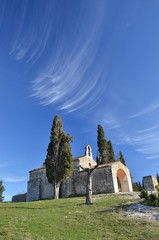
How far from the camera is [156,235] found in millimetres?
7344

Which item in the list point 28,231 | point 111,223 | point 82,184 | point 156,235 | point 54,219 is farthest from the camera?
point 82,184

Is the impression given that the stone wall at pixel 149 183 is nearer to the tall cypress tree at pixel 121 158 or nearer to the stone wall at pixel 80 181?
the stone wall at pixel 80 181

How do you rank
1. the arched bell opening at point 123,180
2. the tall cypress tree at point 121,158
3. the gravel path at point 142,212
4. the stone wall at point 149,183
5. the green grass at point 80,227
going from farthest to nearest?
the tall cypress tree at point 121,158 → the stone wall at point 149,183 → the arched bell opening at point 123,180 → the gravel path at point 142,212 → the green grass at point 80,227

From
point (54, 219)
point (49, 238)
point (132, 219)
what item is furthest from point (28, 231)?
point (132, 219)

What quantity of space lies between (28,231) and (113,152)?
106 feet

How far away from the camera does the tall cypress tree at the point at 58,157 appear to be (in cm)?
2641

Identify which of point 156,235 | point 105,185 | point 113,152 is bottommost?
point 156,235

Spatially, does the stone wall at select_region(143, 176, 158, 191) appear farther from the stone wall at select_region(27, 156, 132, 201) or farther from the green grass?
the green grass

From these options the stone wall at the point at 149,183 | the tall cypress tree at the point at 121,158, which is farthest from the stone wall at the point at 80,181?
the tall cypress tree at the point at 121,158

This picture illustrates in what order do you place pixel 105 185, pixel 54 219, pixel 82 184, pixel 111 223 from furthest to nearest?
pixel 82 184
pixel 105 185
pixel 54 219
pixel 111 223

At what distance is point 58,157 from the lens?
27.6 meters

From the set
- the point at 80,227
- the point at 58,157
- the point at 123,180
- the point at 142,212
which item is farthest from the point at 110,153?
the point at 80,227

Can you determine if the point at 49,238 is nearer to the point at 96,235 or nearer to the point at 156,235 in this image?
the point at 96,235

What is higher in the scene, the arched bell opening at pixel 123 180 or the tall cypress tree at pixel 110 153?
the tall cypress tree at pixel 110 153
